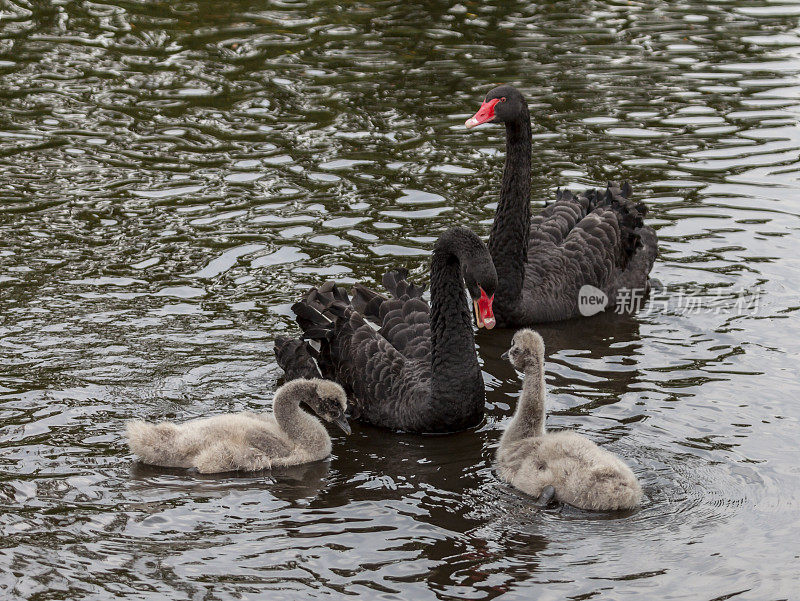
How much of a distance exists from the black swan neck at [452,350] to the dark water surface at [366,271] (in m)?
0.24

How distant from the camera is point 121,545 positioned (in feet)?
19.6

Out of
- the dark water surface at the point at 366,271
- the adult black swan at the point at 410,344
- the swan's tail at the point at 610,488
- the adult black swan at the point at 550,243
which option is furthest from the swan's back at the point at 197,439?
the adult black swan at the point at 550,243

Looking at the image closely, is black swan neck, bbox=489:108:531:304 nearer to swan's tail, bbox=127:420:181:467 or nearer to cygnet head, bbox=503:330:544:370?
cygnet head, bbox=503:330:544:370

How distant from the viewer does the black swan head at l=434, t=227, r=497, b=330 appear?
720cm

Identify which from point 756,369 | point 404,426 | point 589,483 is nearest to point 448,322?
point 404,426

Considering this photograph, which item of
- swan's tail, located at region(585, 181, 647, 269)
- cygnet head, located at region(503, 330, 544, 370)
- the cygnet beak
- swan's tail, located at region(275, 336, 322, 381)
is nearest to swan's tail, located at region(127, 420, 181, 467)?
the cygnet beak

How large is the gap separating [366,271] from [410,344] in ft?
5.69

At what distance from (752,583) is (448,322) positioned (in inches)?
97.1

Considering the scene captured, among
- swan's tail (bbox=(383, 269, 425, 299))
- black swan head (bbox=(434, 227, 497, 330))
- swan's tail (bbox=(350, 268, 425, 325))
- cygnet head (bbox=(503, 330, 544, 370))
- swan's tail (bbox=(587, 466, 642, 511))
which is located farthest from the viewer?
swan's tail (bbox=(383, 269, 425, 299))

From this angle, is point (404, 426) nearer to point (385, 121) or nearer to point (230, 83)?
point (385, 121)

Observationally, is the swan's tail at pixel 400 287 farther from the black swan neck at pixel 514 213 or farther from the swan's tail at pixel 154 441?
the swan's tail at pixel 154 441

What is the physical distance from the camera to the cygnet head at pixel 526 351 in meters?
6.88

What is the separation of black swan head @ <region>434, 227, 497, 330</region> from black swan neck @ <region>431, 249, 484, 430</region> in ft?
0.23

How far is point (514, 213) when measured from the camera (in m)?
9.19
